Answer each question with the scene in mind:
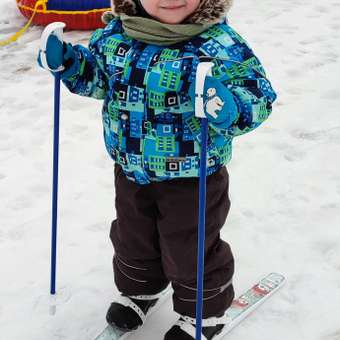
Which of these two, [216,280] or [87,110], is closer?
[216,280]

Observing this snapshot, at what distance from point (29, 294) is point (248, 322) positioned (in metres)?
0.83

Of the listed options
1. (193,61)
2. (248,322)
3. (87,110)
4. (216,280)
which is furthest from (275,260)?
(87,110)

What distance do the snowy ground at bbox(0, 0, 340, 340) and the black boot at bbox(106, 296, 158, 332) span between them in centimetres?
6

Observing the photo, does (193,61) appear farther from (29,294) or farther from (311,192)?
(311,192)

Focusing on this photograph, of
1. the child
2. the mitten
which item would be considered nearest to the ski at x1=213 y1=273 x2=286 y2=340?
the child

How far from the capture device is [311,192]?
3.00m

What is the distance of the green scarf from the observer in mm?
1634

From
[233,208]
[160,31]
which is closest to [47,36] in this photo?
[160,31]

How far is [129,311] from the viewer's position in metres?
2.17

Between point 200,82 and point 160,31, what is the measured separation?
0.79 ft

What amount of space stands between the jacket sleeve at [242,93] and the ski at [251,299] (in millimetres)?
827

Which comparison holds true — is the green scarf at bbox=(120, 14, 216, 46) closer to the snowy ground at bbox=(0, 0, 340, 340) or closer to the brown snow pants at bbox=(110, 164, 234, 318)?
the brown snow pants at bbox=(110, 164, 234, 318)

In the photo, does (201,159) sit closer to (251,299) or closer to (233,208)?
(251,299)

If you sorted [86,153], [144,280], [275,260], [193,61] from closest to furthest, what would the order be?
[193,61] → [144,280] → [275,260] → [86,153]
